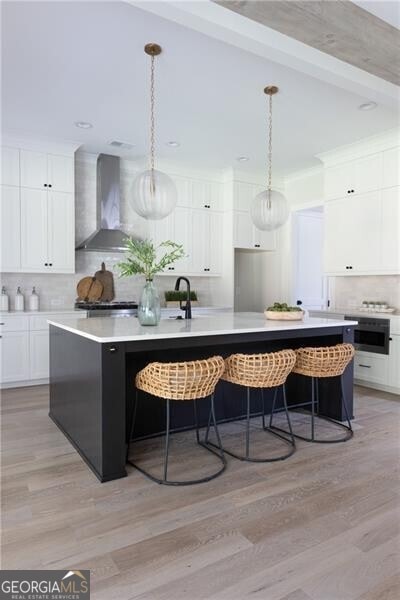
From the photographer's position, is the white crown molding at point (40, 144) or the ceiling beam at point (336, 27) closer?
the ceiling beam at point (336, 27)

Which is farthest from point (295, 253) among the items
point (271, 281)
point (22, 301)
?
point (22, 301)

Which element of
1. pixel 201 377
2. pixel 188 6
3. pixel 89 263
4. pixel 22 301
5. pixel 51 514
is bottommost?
pixel 51 514

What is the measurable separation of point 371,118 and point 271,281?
122 inches

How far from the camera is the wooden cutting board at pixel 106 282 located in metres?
5.52

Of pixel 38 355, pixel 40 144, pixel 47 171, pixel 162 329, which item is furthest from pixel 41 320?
pixel 162 329

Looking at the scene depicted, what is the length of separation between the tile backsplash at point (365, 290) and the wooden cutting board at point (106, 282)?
3155 mm

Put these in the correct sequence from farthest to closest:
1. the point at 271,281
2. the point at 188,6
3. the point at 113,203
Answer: the point at 271,281 → the point at 113,203 → the point at 188,6

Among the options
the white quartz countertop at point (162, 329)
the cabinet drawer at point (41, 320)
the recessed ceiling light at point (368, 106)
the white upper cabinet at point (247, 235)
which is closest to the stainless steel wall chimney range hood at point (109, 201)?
the cabinet drawer at point (41, 320)

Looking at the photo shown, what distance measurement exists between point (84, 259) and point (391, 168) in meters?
3.96

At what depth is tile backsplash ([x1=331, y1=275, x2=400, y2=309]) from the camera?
196 inches

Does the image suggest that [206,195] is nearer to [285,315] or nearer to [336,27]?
[285,315]

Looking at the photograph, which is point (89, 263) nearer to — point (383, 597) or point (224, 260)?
point (224, 260)

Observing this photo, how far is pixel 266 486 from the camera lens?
2322mm

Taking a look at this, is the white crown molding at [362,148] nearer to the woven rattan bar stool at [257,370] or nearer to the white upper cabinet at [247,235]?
the white upper cabinet at [247,235]
